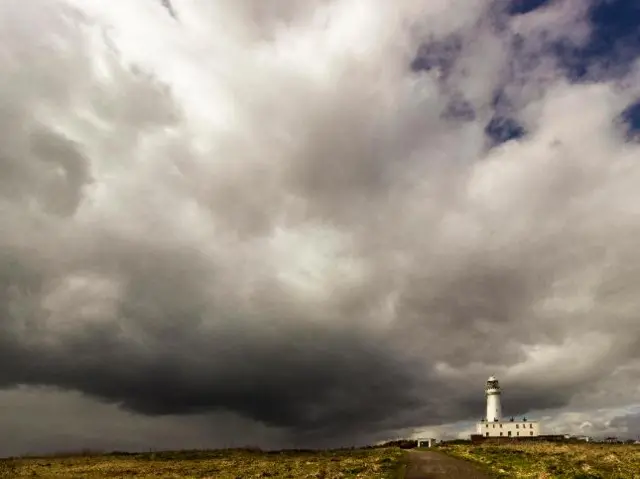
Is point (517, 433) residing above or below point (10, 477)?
above

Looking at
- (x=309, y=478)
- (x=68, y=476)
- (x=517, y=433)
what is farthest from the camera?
(x=517, y=433)

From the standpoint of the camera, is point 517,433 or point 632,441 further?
point 517,433

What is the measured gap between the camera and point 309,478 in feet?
165

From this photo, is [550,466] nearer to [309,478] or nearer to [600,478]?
[600,478]

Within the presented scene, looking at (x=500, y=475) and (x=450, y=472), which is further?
(x=450, y=472)

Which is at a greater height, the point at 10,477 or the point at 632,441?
the point at 632,441

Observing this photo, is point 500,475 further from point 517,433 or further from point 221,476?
point 517,433

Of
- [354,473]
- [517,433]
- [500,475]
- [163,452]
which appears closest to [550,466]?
[500,475]

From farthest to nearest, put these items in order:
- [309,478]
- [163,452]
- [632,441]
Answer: [632,441], [163,452], [309,478]

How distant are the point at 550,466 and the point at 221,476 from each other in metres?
34.0

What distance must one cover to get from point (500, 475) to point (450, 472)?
5248 millimetres

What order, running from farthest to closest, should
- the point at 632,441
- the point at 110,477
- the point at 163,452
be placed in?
the point at 632,441, the point at 163,452, the point at 110,477

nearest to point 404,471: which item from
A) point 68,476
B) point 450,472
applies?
point 450,472

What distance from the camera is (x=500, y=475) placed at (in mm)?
47000
